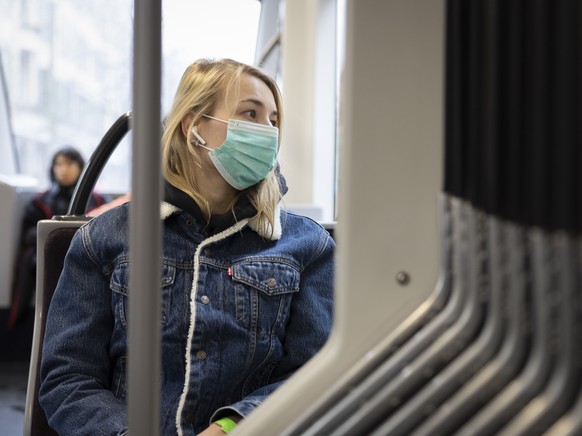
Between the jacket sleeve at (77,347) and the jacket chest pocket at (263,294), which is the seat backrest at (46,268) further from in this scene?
the jacket chest pocket at (263,294)

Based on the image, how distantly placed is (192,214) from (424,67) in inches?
30.5

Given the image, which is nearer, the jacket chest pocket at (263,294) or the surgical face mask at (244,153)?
the jacket chest pocket at (263,294)

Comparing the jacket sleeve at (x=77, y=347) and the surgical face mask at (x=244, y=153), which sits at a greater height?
the surgical face mask at (x=244, y=153)

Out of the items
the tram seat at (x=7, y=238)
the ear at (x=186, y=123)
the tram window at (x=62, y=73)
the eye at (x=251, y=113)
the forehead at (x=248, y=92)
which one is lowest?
the tram seat at (x=7, y=238)

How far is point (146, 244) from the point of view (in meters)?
0.54

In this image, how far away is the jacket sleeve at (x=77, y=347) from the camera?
117 cm

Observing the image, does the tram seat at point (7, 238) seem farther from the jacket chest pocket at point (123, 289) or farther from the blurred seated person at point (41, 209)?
the jacket chest pocket at point (123, 289)

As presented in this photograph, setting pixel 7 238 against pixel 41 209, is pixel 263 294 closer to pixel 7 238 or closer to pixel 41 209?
pixel 7 238

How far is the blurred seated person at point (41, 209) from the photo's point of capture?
14.4ft

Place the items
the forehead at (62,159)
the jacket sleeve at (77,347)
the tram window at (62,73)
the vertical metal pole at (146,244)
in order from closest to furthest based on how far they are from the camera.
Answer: the vertical metal pole at (146,244), the jacket sleeve at (77,347), the forehead at (62,159), the tram window at (62,73)

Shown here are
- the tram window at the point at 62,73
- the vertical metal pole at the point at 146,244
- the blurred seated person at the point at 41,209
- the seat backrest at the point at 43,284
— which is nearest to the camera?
the vertical metal pole at the point at 146,244

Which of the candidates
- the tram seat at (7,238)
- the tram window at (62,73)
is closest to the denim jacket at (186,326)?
the tram seat at (7,238)

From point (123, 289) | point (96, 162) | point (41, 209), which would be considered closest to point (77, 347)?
point (123, 289)

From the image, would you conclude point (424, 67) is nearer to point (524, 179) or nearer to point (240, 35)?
point (524, 179)
